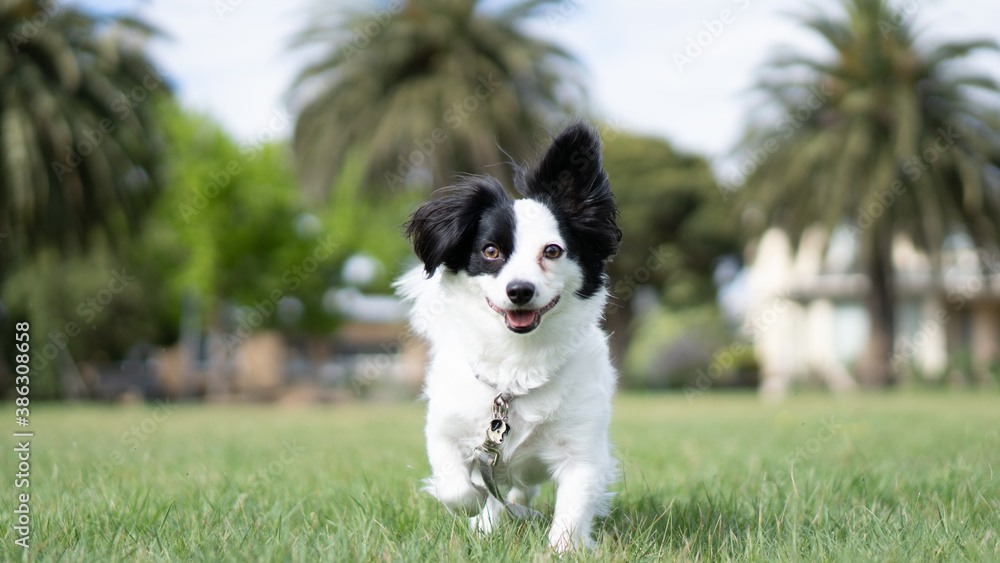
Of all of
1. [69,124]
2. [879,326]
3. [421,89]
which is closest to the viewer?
[69,124]

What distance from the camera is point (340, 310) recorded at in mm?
36781

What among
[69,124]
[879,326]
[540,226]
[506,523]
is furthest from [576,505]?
[879,326]

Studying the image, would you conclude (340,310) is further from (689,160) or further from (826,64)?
(826,64)

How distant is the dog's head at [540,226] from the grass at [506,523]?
920 millimetres

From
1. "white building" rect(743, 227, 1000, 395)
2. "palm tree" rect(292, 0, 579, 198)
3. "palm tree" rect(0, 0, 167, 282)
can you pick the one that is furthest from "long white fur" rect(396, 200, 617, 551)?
"white building" rect(743, 227, 1000, 395)

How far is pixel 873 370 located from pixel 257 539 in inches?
859

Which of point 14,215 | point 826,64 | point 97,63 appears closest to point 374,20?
point 97,63

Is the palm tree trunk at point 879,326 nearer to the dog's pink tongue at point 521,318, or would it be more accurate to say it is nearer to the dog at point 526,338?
Answer: the dog at point 526,338

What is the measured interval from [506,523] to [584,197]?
51.9 inches

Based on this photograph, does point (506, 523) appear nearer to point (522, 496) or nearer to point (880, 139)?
point (522, 496)

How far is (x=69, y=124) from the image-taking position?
55.1ft

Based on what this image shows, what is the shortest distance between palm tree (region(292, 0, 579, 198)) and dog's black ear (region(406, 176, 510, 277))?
1381 centimetres

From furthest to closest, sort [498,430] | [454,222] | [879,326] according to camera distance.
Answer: [879,326] → [454,222] → [498,430]

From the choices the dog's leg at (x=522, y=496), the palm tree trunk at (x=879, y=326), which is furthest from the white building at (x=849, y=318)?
the dog's leg at (x=522, y=496)
